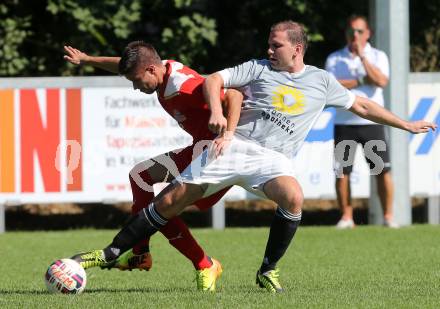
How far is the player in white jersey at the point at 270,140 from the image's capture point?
791cm

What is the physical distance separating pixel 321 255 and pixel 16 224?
5.66 metres

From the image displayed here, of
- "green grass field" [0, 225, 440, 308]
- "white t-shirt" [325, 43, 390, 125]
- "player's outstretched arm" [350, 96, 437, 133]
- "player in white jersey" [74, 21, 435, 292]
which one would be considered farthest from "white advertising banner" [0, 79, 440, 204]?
"player in white jersey" [74, 21, 435, 292]

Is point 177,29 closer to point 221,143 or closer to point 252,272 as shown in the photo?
point 252,272

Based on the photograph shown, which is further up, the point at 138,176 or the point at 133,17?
the point at 133,17

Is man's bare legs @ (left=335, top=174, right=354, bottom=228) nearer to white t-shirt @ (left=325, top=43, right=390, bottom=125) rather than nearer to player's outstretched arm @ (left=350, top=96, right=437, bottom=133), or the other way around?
white t-shirt @ (left=325, top=43, right=390, bottom=125)

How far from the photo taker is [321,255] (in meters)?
11.0

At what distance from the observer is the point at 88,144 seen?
1391 centimetres

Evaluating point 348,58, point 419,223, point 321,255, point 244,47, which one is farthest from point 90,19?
point 321,255

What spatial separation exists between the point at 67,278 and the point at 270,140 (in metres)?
1.57

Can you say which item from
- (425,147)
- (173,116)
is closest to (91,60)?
(173,116)

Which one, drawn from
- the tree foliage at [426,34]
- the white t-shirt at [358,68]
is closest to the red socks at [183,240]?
the white t-shirt at [358,68]

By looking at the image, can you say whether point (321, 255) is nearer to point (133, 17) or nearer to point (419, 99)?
point (419, 99)

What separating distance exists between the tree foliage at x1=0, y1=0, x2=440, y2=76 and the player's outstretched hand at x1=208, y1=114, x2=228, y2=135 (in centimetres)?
806

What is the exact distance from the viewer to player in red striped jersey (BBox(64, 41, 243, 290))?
7945 millimetres
